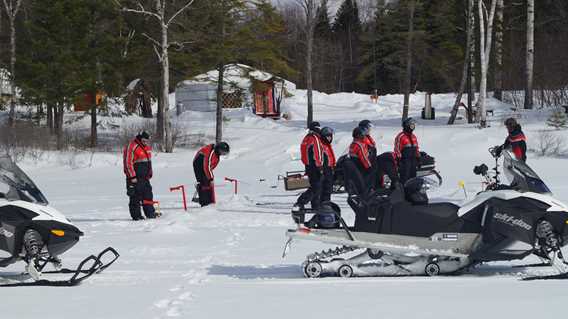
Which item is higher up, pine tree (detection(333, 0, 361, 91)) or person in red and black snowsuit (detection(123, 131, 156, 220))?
pine tree (detection(333, 0, 361, 91))

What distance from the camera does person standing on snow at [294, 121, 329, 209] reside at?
38.4 ft

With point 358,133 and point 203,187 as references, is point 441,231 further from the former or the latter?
point 203,187

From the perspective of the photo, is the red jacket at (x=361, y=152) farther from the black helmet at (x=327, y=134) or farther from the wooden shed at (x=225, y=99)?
the wooden shed at (x=225, y=99)

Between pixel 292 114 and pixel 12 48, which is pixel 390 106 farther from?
pixel 12 48

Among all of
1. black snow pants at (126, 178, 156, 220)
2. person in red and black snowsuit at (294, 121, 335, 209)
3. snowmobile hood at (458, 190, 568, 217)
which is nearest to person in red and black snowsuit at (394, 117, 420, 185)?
person in red and black snowsuit at (294, 121, 335, 209)

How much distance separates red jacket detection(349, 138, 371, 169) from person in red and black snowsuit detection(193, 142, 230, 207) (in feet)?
6.65

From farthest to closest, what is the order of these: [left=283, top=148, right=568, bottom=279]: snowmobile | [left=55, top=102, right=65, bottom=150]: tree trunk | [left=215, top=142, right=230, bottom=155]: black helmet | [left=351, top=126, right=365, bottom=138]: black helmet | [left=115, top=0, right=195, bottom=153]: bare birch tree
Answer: [left=55, top=102, right=65, bottom=150]: tree trunk → [left=115, top=0, right=195, bottom=153]: bare birch tree → [left=215, top=142, right=230, bottom=155]: black helmet → [left=351, top=126, right=365, bottom=138]: black helmet → [left=283, top=148, right=568, bottom=279]: snowmobile

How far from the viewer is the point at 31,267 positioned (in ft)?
22.7

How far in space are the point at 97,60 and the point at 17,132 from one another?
13.7ft

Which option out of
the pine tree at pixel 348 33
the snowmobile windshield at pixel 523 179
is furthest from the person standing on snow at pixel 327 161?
the pine tree at pixel 348 33

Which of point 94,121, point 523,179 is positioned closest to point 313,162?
point 523,179

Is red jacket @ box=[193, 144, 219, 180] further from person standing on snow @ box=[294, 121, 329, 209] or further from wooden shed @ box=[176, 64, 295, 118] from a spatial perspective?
wooden shed @ box=[176, 64, 295, 118]

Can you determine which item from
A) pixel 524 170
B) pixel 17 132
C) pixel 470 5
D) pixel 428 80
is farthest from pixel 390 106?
pixel 524 170

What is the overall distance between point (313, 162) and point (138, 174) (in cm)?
280
